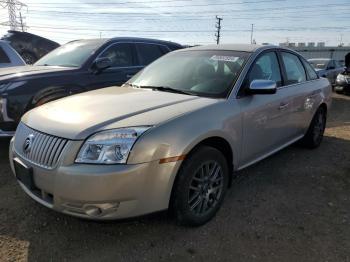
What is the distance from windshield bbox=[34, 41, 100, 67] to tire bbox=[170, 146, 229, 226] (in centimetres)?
344

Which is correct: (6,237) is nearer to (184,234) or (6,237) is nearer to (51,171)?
(51,171)

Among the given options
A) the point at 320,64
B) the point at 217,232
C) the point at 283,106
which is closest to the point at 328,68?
the point at 320,64

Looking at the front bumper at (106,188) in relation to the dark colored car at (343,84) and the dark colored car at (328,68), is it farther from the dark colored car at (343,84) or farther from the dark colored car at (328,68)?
the dark colored car at (328,68)

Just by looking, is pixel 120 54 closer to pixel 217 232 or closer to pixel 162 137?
pixel 162 137

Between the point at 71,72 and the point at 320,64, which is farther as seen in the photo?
the point at 320,64

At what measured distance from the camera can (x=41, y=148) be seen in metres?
2.91

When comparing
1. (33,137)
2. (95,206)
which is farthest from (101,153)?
(33,137)

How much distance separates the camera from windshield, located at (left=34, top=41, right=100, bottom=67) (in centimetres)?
608

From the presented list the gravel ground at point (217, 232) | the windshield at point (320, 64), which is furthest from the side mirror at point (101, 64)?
the windshield at point (320, 64)

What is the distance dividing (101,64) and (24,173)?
3177 mm

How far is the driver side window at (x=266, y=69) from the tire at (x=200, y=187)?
0.99 m

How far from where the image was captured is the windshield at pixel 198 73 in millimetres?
3760

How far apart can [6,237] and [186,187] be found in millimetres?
1578

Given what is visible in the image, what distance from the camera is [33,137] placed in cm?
305
